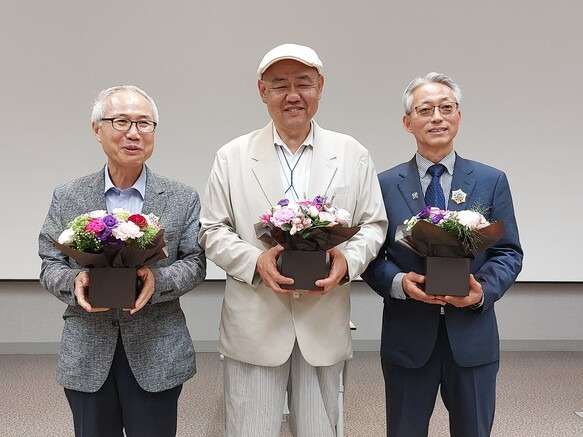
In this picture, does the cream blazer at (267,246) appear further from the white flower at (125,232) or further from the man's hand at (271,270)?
the white flower at (125,232)

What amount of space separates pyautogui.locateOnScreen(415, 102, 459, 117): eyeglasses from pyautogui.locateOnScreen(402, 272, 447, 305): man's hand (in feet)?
2.10

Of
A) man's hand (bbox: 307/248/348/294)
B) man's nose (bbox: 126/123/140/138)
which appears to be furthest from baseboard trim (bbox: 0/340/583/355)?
man's nose (bbox: 126/123/140/138)

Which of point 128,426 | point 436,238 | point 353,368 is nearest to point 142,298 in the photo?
point 128,426

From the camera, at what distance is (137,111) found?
206cm

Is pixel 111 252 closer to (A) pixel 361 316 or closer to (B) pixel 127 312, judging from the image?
(B) pixel 127 312

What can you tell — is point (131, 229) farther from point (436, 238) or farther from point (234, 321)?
point (436, 238)

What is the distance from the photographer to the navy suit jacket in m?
2.11

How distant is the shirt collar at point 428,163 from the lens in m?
2.25

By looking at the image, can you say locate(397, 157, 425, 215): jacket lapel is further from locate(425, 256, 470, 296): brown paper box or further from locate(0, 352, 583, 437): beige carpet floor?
locate(0, 352, 583, 437): beige carpet floor

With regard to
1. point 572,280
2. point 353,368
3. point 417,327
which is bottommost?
point 353,368

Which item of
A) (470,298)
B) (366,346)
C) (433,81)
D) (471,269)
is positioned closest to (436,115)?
(433,81)

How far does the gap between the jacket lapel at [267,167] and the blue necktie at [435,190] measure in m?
0.58

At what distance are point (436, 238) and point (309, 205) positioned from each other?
44 centimetres

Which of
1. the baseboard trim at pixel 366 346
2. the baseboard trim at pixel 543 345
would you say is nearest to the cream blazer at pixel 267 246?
the baseboard trim at pixel 366 346
